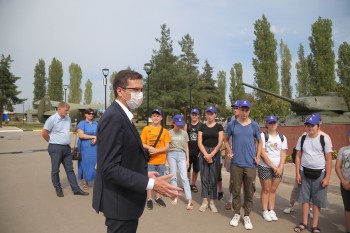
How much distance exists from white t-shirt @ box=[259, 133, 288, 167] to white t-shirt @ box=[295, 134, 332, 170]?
0.56 m

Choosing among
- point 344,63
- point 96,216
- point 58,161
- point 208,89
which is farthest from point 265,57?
point 96,216

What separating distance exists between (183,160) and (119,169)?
13.7 feet

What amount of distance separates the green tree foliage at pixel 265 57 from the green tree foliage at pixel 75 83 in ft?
149

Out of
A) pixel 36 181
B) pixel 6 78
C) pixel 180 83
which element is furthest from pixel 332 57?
pixel 6 78

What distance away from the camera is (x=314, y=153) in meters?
4.55

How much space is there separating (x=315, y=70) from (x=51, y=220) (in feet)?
106

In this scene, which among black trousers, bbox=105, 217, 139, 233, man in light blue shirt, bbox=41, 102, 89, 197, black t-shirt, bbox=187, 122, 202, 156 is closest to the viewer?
black trousers, bbox=105, 217, 139, 233

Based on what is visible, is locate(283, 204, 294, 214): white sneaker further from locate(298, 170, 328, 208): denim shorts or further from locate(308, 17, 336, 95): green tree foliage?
locate(308, 17, 336, 95): green tree foliage

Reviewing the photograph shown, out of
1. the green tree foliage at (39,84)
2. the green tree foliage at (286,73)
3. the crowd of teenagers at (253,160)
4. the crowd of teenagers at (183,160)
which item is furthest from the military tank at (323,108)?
the green tree foliage at (39,84)

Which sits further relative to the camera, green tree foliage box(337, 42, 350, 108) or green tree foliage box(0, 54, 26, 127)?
green tree foliage box(0, 54, 26, 127)

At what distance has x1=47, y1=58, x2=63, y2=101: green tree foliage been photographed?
202 ft

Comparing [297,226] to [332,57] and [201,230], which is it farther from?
[332,57]

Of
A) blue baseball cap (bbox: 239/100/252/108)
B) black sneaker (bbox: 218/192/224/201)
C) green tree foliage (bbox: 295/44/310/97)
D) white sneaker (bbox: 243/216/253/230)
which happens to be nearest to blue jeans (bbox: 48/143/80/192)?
black sneaker (bbox: 218/192/224/201)

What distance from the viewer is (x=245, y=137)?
4.90 meters
